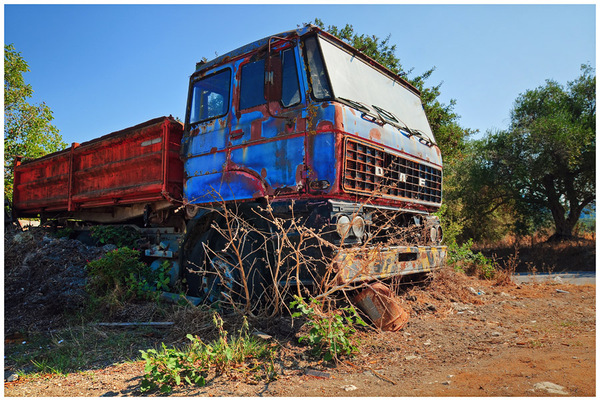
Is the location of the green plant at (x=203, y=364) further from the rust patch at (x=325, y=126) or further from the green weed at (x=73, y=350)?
the rust patch at (x=325, y=126)

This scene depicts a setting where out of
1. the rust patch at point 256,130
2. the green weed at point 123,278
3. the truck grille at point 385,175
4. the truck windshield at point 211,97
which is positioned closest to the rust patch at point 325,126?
the truck grille at point 385,175

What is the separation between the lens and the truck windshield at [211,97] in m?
4.89

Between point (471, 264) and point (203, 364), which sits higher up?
point (471, 264)

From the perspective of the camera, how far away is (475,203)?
57.4 ft

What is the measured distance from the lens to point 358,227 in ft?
13.1

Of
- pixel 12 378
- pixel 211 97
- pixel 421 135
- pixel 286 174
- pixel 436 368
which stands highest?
pixel 211 97

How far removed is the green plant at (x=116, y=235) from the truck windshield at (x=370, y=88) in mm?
3699

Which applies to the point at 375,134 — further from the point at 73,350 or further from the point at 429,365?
the point at 73,350

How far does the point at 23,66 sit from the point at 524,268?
16.5 meters

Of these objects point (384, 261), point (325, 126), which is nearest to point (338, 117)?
point (325, 126)

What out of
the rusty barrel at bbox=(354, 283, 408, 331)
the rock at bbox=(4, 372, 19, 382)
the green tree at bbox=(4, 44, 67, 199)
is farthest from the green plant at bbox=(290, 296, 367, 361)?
the green tree at bbox=(4, 44, 67, 199)

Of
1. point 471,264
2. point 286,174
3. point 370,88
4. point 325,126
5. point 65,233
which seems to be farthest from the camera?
point 471,264

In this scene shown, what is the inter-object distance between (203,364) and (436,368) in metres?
1.71

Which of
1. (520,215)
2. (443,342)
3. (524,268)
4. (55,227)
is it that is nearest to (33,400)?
(443,342)
